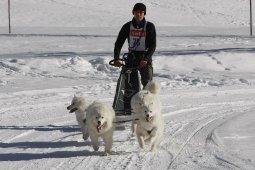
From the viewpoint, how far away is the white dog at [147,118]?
6934mm

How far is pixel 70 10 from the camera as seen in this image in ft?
145

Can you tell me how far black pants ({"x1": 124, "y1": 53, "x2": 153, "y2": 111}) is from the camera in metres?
8.40

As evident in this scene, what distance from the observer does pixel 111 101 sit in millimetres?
11586

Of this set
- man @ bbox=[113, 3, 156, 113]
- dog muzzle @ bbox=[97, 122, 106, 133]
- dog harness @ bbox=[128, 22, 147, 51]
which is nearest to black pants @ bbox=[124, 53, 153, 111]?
man @ bbox=[113, 3, 156, 113]

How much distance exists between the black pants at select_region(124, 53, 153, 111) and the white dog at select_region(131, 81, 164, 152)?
125cm

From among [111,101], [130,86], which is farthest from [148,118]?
[111,101]

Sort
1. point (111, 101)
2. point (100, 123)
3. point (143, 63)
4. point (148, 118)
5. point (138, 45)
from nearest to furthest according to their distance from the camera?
1. point (100, 123)
2. point (148, 118)
3. point (143, 63)
4. point (138, 45)
5. point (111, 101)

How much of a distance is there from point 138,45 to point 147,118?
1.72 meters

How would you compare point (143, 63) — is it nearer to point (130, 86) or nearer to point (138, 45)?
point (138, 45)

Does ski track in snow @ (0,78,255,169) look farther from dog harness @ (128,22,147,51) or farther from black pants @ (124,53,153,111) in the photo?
dog harness @ (128,22,147,51)

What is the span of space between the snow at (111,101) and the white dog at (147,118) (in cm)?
21

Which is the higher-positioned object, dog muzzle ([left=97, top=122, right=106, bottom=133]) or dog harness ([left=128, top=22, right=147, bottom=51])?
dog harness ([left=128, top=22, right=147, bottom=51])

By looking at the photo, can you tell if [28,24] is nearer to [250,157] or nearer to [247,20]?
[247,20]

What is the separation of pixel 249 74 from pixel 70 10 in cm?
2901
